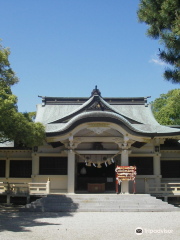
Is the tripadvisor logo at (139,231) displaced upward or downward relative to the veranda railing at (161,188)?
downward

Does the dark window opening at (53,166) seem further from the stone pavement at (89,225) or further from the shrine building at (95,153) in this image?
the stone pavement at (89,225)

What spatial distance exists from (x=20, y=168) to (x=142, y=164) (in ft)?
25.7

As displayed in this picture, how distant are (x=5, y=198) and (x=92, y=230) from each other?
33.1 feet

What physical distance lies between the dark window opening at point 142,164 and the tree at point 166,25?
865 centimetres

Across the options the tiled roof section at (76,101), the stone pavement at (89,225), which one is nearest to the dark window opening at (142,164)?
the stone pavement at (89,225)

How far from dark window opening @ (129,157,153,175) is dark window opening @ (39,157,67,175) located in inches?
166

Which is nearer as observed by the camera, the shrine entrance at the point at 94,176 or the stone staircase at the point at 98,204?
the stone staircase at the point at 98,204

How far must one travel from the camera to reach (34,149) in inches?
750

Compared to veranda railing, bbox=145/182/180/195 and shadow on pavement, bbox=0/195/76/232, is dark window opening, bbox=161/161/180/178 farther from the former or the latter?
shadow on pavement, bbox=0/195/76/232

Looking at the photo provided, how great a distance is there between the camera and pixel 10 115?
13.9m

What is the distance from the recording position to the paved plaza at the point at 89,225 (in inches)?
385

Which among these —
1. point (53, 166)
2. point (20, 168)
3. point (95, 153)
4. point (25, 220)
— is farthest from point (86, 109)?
point (25, 220)

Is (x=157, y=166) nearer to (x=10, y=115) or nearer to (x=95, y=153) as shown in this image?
(x=95, y=153)

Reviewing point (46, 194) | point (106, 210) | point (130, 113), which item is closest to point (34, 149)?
point (46, 194)
